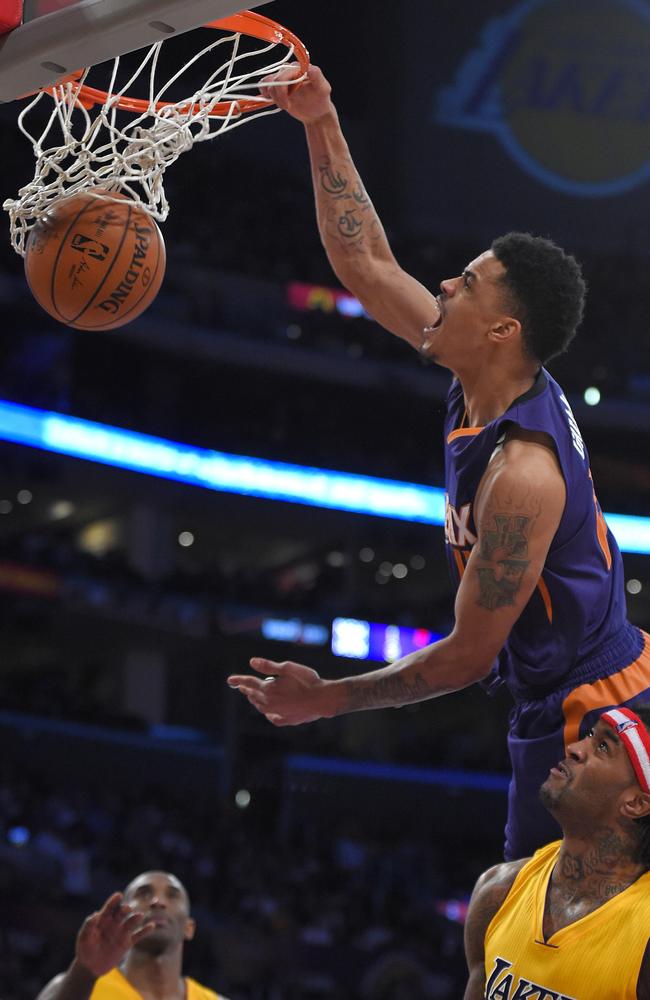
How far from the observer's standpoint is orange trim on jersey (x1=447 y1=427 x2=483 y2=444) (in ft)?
9.76

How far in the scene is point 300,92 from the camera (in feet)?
11.9

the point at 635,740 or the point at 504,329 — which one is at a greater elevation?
the point at 504,329

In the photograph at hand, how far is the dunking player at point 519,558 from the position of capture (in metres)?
2.76

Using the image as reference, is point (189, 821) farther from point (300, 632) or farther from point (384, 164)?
point (384, 164)

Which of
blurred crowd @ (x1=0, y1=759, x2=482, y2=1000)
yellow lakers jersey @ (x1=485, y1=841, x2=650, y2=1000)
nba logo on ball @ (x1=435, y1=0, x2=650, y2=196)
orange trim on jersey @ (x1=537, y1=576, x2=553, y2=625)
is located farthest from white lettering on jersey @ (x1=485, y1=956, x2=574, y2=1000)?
nba logo on ball @ (x1=435, y1=0, x2=650, y2=196)

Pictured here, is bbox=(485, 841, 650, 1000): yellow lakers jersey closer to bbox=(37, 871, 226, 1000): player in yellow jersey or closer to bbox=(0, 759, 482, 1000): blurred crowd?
bbox=(37, 871, 226, 1000): player in yellow jersey

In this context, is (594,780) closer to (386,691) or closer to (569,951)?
(569,951)

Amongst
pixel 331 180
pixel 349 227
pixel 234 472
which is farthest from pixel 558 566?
pixel 234 472

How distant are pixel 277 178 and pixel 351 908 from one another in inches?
430

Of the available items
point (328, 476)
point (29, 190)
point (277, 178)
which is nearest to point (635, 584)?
point (328, 476)

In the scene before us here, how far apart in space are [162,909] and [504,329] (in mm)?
3216

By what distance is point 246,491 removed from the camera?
61.5 feet

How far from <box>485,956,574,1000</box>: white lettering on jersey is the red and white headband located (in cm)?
47

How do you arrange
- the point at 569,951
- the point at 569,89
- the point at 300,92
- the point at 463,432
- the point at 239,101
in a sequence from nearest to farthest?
the point at 569,951 → the point at 463,432 → the point at 300,92 → the point at 239,101 → the point at 569,89
